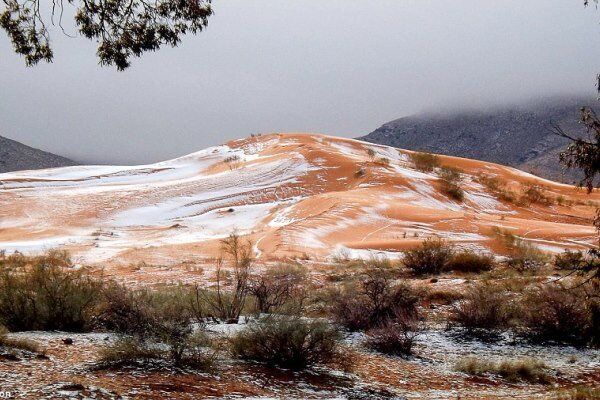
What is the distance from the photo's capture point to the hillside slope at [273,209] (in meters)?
21.3

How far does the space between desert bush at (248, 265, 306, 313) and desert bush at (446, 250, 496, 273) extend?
4.39 m

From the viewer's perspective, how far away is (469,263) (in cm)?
1535

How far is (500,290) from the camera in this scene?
38.4 feet

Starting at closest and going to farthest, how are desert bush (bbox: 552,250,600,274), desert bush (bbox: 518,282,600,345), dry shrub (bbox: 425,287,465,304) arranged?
1. desert bush (bbox: 552,250,600,274)
2. desert bush (bbox: 518,282,600,345)
3. dry shrub (bbox: 425,287,465,304)

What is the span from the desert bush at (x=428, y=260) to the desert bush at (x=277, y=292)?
10.6ft

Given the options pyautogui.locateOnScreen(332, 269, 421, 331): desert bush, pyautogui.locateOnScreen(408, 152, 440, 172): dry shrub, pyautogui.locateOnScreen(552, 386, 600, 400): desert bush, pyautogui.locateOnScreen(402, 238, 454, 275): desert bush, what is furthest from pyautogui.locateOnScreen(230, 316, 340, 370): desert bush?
pyautogui.locateOnScreen(408, 152, 440, 172): dry shrub

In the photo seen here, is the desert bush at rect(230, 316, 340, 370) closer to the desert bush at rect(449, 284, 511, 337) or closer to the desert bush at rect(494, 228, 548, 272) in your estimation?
the desert bush at rect(449, 284, 511, 337)

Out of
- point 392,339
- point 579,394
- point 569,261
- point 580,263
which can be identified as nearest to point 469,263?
point 569,261

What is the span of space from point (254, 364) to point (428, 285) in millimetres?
7023

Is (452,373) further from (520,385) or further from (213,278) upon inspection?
(213,278)

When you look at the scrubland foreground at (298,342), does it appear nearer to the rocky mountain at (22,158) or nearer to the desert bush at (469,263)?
the desert bush at (469,263)

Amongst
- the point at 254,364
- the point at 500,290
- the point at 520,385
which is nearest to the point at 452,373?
the point at 520,385

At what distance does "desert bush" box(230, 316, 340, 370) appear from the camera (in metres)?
6.74

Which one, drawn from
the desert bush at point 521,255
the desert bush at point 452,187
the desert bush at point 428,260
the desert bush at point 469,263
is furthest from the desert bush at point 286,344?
the desert bush at point 452,187
